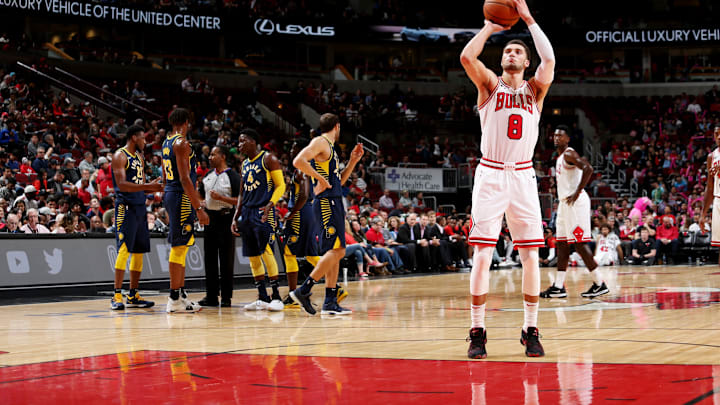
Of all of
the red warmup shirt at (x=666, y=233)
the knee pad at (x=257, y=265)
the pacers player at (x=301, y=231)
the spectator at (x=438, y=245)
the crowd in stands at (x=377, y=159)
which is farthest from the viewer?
the red warmup shirt at (x=666, y=233)

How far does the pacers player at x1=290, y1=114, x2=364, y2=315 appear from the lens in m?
7.98

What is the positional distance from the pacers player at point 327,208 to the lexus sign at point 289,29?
83.6ft

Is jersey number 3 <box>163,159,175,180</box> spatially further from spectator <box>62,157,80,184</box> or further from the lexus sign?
the lexus sign

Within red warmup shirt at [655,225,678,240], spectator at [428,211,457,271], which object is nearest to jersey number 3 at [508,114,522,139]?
spectator at [428,211,457,271]

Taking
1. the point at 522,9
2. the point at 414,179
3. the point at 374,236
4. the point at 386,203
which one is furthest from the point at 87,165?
the point at 522,9

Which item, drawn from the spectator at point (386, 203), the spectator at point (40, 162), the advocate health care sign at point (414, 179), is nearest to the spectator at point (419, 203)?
the spectator at point (386, 203)

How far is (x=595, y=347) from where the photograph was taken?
17.5ft

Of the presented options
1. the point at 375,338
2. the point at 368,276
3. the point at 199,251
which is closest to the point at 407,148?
the point at 368,276

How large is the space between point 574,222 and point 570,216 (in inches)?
3.6

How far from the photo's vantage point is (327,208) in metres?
8.03

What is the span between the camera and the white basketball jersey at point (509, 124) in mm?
5430

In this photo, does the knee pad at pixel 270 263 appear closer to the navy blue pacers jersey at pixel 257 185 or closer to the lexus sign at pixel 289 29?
the navy blue pacers jersey at pixel 257 185

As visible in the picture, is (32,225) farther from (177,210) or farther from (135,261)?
(177,210)

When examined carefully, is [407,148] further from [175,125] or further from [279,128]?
[175,125]
